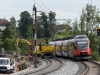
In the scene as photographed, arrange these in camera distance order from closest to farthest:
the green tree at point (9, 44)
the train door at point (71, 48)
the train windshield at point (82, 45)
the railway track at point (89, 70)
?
1. the railway track at point (89, 70)
2. the train windshield at point (82, 45)
3. the train door at point (71, 48)
4. the green tree at point (9, 44)

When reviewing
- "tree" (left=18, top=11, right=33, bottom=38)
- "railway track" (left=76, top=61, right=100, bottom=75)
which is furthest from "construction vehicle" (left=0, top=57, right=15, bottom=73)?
"tree" (left=18, top=11, right=33, bottom=38)

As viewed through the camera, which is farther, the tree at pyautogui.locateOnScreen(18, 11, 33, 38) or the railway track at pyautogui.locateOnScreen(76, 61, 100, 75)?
the tree at pyautogui.locateOnScreen(18, 11, 33, 38)

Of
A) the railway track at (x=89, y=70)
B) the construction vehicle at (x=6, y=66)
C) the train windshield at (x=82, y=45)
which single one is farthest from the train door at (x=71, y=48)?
the construction vehicle at (x=6, y=66)

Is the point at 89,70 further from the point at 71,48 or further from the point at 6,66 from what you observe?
the point at 71,48

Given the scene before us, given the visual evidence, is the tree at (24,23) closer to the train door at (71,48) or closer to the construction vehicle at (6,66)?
the train door at (71,48)

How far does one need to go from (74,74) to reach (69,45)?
2391cm

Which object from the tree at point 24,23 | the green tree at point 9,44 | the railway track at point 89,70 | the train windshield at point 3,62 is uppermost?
the tree at point 24,23

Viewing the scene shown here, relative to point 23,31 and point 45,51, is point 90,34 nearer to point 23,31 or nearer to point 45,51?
point 45,51

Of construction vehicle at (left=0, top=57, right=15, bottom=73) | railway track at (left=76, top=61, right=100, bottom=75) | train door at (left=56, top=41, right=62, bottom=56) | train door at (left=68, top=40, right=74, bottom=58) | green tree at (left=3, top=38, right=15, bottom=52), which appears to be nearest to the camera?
railway track at (left=76, top=61, right=100, bottom=75)

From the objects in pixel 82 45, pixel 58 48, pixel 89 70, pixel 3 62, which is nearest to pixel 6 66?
pixel 3 62

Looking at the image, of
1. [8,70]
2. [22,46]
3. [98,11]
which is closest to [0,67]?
[8,70]

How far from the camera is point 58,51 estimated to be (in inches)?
2596

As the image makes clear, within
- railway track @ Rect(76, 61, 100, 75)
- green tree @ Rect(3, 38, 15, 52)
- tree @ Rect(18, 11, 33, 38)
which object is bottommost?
green tree @ Rect(3, 38, 15, 52)

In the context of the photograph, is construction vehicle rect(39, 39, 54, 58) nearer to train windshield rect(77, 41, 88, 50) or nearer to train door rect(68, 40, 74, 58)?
train door rect(68, 40, 74, 58)
